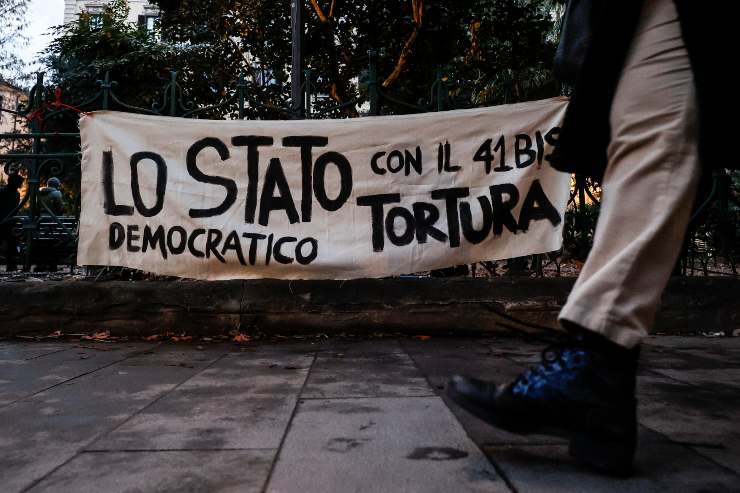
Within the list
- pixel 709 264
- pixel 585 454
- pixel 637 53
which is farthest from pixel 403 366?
pixel 709 264

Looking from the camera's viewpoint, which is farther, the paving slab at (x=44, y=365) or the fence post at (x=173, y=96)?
the fence post at (x=173, y=96)

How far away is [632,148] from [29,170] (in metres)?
4.26

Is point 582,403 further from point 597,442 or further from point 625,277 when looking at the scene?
point 625,277

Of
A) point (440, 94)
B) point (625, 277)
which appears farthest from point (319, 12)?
point (625, 277)

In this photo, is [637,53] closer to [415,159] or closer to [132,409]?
[132,409]

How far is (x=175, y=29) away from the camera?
12.3 metres

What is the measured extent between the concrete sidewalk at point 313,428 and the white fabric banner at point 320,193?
2.97ft

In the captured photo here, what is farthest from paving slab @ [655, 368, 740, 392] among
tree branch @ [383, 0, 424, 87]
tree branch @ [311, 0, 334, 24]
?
tree branch @ [311, 0, 334, 24]

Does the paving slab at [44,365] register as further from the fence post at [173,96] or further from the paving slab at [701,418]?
the paving slab at [701,418]

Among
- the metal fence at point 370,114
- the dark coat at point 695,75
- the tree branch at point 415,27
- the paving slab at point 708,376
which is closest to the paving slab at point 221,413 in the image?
the dark coat at point 695,75

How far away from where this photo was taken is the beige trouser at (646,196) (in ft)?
4.81

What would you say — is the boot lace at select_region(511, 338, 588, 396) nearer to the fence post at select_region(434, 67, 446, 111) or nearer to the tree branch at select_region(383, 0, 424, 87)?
the fence post at select_region(434, 67, 446, 111)

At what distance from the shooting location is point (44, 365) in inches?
124

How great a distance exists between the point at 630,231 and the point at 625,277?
4.8 inches
